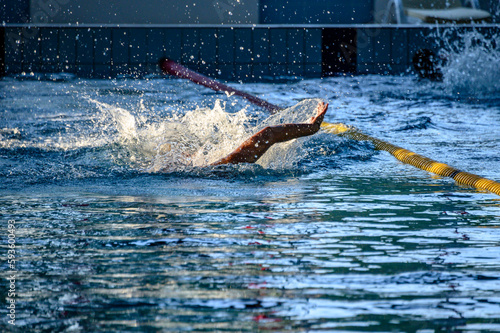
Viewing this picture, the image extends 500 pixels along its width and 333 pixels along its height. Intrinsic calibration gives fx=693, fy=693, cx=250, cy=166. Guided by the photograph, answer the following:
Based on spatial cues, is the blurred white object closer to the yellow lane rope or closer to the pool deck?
the pool deck

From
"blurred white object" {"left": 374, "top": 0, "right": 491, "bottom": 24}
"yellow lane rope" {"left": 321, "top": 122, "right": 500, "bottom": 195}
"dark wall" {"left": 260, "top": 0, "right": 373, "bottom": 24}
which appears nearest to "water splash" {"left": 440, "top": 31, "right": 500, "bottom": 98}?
"blurred white object" {"left": 374, "top": 0, "right": 491, "bottom": 24}

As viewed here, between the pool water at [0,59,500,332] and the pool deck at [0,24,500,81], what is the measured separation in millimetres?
4023

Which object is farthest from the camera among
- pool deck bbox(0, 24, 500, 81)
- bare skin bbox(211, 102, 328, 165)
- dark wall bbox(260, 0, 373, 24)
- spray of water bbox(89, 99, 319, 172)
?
dark wall bbox(260, 0, 373, 24)

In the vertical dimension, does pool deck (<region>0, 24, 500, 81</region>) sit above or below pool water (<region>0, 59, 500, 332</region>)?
above

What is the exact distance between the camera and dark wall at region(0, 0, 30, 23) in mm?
9594

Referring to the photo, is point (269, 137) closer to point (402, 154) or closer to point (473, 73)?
point (402, 154)

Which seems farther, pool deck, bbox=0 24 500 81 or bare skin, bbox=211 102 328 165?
pool deck, bbox=0 24 500 81

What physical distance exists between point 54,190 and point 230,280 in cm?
154

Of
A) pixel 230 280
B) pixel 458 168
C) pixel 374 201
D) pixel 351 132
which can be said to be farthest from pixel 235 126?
pixel 230 280

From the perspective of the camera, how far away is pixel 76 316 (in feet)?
4.75

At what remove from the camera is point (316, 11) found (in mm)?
10328

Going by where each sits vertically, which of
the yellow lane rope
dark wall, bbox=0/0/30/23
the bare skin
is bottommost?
the yellow lane rope

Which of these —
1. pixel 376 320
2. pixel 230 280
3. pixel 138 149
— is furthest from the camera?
pixel 138 149

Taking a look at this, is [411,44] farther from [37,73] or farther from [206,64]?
[37,73]
